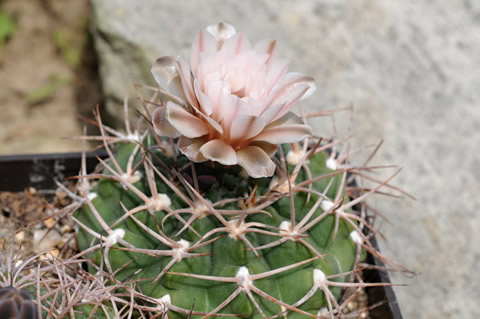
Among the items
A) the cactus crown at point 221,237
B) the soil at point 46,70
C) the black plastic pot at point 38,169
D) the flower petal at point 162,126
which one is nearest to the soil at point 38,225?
the black plastic pot at point 38,169

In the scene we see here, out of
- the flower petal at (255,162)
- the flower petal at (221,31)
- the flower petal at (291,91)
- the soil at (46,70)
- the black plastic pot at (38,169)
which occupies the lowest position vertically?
the soil at (46,70)

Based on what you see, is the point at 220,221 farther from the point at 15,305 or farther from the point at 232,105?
the point at 15,305

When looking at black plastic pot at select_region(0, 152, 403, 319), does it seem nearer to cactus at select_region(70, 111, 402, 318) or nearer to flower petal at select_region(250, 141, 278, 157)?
cactus at select_region(70, 111, 402, 318)

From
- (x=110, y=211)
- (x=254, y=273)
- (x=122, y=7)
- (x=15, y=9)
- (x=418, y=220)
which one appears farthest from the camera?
(x=15, y=9)

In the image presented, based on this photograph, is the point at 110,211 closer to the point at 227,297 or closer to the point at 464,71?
the point at 227,297

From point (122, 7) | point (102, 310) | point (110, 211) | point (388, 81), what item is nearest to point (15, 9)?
point (122, 7)

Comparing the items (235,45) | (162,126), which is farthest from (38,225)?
(235,45)

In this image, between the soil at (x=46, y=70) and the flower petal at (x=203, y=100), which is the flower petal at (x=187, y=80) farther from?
the soil at (x=46, y=70)
